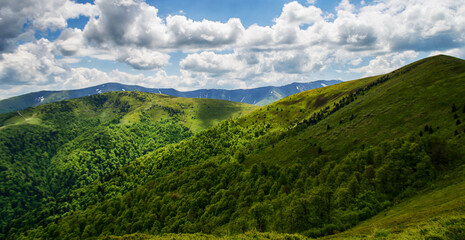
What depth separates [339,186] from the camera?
3051 inches

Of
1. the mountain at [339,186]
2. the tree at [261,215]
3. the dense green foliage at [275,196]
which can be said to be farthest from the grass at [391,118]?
the tree at [261,215]

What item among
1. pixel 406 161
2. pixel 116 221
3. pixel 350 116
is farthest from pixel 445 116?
pixel 116 221

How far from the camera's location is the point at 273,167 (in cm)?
13325

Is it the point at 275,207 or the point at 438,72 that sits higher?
the point at 438,72

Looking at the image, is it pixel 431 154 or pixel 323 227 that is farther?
pixel 431 154

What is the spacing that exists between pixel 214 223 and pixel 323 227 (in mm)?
60882

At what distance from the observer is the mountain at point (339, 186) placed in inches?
2023

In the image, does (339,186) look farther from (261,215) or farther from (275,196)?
(275,196)

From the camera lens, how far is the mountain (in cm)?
5138

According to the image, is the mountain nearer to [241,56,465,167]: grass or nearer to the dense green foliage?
the dense green foliage

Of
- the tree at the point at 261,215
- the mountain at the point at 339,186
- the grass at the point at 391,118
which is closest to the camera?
the mountain at the point at 339,186

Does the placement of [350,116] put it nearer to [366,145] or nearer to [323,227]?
[366,145]

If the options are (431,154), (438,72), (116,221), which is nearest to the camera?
(431,154)

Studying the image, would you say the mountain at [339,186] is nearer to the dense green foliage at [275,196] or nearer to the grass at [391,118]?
the dense green foliage at [275,196]
